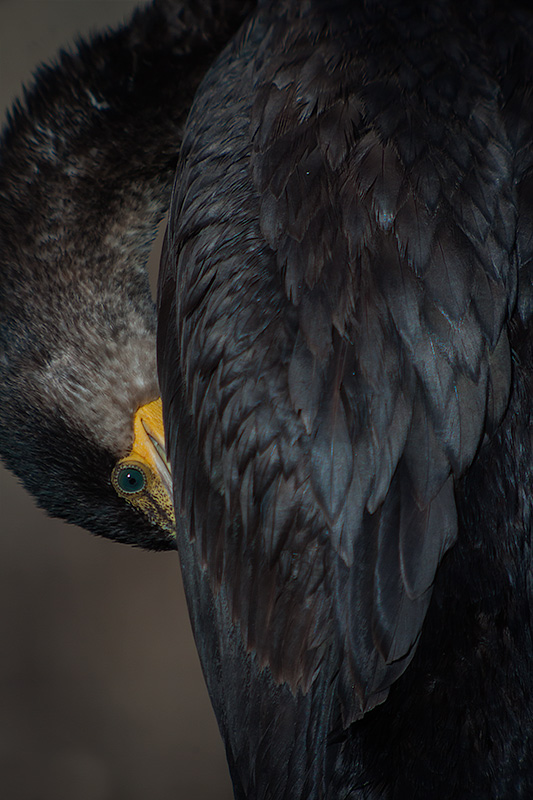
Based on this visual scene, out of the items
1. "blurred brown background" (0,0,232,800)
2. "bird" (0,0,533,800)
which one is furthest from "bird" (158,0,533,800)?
"blurred brown background" (0,0,232,800)

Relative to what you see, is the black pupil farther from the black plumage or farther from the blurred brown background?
the blurred brown background

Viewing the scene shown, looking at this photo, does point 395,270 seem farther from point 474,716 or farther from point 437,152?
point 474,716

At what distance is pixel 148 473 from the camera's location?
1451 mm

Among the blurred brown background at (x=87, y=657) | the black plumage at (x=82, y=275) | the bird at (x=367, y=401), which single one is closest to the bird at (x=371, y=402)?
the bird at (x=367, y=401)

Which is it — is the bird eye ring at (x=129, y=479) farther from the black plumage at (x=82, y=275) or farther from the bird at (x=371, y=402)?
the bird at (x=371, y=402)

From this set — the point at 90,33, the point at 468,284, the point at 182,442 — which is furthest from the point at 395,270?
the point at 90,33

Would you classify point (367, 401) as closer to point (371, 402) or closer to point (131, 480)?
point (371, 402)

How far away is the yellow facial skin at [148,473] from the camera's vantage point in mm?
1447

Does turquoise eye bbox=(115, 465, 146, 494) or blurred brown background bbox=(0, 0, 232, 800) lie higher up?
turquoise eye bbox=(115, 465, 146, 494)

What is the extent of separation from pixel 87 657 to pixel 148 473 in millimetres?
1218

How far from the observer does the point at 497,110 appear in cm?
87

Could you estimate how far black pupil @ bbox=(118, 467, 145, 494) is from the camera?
1.45 meters

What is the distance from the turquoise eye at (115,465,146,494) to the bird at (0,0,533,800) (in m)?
0.49

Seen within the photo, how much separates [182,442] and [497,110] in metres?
0.50
